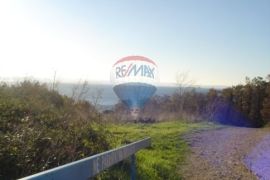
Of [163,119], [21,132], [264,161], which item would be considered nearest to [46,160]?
[21,132]

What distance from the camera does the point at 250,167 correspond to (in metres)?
11.5

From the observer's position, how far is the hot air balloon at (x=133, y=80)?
32.3 m

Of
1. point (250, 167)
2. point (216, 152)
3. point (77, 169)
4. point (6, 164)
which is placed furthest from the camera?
point (216, 152)

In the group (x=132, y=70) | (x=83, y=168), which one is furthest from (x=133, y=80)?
(x=83, y=168)

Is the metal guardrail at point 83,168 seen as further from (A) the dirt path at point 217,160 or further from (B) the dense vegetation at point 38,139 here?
(A) the dirt path at point 217,160

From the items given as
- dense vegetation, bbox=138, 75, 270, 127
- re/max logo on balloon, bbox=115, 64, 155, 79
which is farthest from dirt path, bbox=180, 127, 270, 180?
dense vegetation, bbox=138, 75, 270, 127

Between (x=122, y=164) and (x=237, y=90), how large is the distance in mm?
40970

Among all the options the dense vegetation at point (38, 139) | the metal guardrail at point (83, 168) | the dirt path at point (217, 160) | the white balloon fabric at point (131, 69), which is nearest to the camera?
the metal guardrail at point (83, 168)

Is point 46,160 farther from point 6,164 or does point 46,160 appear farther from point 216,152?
point 216,152

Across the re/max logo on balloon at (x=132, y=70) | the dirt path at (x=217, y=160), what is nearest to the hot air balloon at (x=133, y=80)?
the re/max logo on balloon at (x=132, y=70)

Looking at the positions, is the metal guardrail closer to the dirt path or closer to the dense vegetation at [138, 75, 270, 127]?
the dirt path

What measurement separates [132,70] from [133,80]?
4.23 feet

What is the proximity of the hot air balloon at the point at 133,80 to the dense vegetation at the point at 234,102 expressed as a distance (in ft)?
23.5

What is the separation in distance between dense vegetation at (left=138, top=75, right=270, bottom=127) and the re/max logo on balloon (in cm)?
1030
